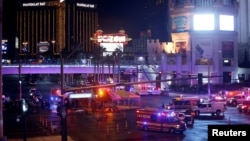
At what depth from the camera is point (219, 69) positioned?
117062 millimetres

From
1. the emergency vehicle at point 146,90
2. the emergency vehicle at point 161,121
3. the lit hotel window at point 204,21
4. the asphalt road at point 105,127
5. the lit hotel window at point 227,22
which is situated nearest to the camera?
the asphalt road at point 105,127

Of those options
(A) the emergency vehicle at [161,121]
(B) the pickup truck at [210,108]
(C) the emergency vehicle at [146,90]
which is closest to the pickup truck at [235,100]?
(B) the pickup truck at [210,108]

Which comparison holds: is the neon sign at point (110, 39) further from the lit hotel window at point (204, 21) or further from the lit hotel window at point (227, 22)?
the lit hotel window at point (227, 22)

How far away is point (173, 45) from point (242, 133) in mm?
105466

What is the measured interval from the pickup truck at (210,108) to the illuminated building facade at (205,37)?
53.1 meters

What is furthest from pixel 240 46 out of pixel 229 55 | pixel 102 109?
pixel 102 109

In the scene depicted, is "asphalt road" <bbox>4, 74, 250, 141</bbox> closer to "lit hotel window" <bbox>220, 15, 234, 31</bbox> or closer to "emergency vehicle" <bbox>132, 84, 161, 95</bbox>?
"emergency vehicle" <bbox>132, 84, 161, 95</bbox>

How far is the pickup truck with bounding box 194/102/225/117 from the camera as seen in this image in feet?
204

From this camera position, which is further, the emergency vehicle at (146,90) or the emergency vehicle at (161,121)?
the emergency vehicle at (146,90)

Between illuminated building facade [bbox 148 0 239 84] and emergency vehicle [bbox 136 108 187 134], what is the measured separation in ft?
221

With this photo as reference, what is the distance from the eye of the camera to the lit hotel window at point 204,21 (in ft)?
385

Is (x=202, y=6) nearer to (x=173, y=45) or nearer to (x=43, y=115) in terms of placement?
(x=173, y=45)

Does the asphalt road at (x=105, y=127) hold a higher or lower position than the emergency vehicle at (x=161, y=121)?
lower

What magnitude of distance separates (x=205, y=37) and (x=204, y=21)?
162 inches
